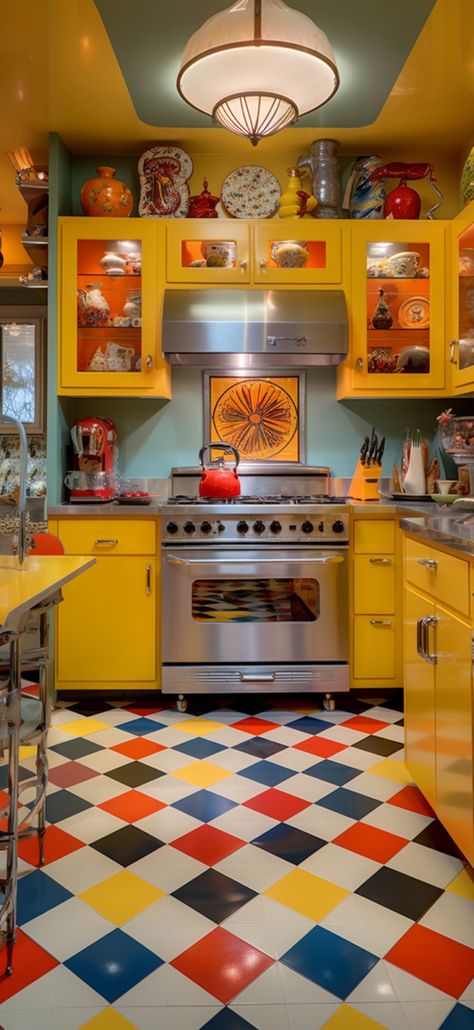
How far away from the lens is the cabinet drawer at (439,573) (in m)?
1.80

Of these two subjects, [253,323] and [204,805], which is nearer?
[204,805]

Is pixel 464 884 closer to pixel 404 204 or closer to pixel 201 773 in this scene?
pixel 201 773

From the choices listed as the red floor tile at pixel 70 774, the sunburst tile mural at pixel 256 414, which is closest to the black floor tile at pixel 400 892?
the red floor tile at pixel 70 774

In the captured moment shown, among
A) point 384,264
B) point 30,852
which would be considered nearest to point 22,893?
point 30,852

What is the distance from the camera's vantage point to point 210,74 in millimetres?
2184

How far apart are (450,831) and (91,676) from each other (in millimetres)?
1877

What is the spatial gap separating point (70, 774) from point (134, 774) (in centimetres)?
22

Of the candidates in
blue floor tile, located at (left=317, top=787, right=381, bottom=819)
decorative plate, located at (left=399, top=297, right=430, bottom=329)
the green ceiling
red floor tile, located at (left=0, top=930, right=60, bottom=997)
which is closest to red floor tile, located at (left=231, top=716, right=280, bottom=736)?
blue floor tile, located at (left=317, top=787, right=381, bottom=819)

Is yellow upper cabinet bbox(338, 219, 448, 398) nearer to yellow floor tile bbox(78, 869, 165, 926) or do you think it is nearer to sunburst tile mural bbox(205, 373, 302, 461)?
sunburst tile mural bbox(205, 373, 302, 461)

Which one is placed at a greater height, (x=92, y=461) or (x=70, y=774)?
(x=92, y=461)

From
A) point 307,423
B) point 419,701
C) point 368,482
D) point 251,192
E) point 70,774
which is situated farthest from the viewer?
point 307,423

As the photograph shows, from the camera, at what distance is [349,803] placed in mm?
2344

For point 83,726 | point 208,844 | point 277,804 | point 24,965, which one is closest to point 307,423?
point 83,726

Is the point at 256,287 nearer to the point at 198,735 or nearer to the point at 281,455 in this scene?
the point at 281,455
